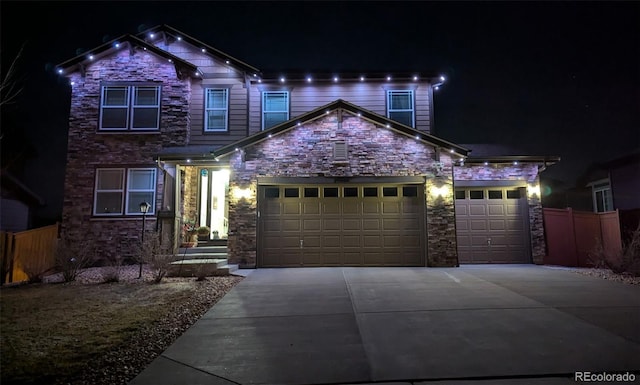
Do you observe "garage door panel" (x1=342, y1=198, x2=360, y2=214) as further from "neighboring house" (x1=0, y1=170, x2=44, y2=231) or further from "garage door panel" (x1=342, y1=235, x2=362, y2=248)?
"neighboring house" (x1=0, y1=170, x2=44, y2=231)

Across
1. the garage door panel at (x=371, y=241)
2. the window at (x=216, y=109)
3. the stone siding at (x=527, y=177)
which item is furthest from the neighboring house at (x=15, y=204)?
the stone siding at (x=527, y=177)

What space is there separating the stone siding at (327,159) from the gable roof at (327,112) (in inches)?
6.3

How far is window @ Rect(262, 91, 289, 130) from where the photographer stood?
1334 centimetres

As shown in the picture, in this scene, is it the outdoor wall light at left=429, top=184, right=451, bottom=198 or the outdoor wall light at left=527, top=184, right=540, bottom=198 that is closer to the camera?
the outdoor wall light at left=429, top=184, right=451, bottom=198

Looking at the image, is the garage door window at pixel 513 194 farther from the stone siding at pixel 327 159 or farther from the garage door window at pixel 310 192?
the garage door window at pixel 310 192

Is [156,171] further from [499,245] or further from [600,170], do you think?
[600,170]

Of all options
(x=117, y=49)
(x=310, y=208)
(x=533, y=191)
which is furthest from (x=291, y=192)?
(x=117, y=49)

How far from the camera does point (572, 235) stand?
11492mm

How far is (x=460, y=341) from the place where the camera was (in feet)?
14.2

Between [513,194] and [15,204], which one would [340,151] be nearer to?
[513,194]

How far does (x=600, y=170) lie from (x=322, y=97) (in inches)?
574
